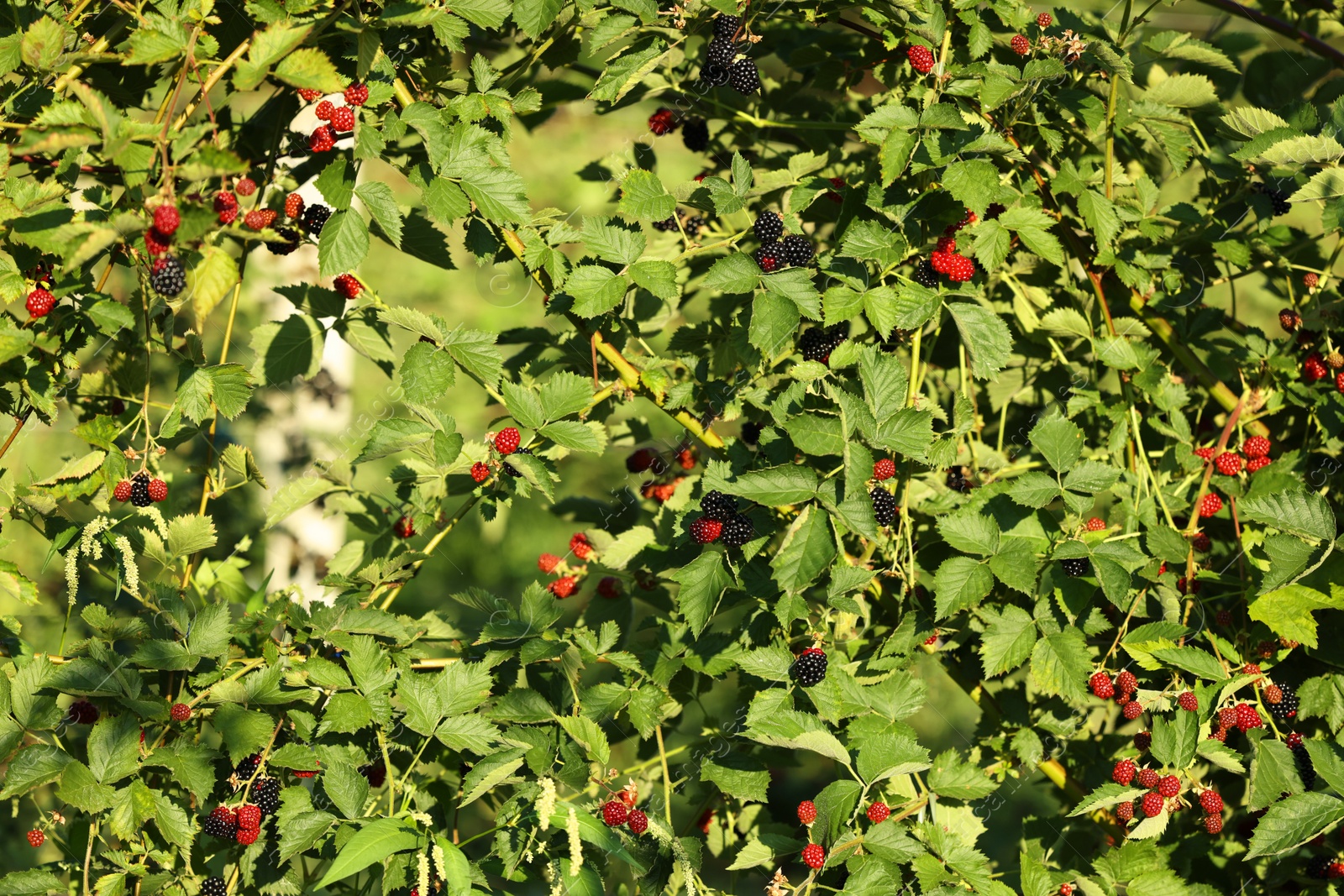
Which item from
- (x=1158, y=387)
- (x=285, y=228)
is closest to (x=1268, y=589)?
(x=1158, y=387)

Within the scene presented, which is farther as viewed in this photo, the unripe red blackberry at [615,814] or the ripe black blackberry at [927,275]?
the ripe black blackberry at [927,275]

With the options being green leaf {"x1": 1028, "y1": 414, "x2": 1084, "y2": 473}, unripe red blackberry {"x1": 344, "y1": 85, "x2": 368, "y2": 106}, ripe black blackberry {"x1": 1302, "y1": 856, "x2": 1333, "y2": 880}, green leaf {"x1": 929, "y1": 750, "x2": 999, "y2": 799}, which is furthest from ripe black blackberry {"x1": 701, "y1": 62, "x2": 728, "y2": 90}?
ripe black blackberry {"x1": 1302, "y1": 856, "x2": 1333, "y2": 880}

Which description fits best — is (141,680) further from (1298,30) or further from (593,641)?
(1298,30)

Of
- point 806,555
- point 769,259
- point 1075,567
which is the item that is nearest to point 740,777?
point 806,555

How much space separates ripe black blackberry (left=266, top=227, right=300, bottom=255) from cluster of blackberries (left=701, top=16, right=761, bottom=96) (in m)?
0.77

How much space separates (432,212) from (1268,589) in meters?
1.47

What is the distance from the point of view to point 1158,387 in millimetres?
2004

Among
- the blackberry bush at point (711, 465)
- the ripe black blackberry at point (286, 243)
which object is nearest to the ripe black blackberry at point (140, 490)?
the blackberry bush at point (711, 465)

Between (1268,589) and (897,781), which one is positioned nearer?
(1268,589)

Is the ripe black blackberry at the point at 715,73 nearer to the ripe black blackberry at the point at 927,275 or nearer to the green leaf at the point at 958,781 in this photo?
the ripe black blackberry at the point at 927,275

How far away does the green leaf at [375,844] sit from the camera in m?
1.40

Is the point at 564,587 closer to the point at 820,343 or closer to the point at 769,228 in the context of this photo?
the point at 820,343

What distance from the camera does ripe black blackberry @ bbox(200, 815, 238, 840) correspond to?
1.68 metres

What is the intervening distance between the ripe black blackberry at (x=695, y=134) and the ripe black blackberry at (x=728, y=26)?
0.51 m
